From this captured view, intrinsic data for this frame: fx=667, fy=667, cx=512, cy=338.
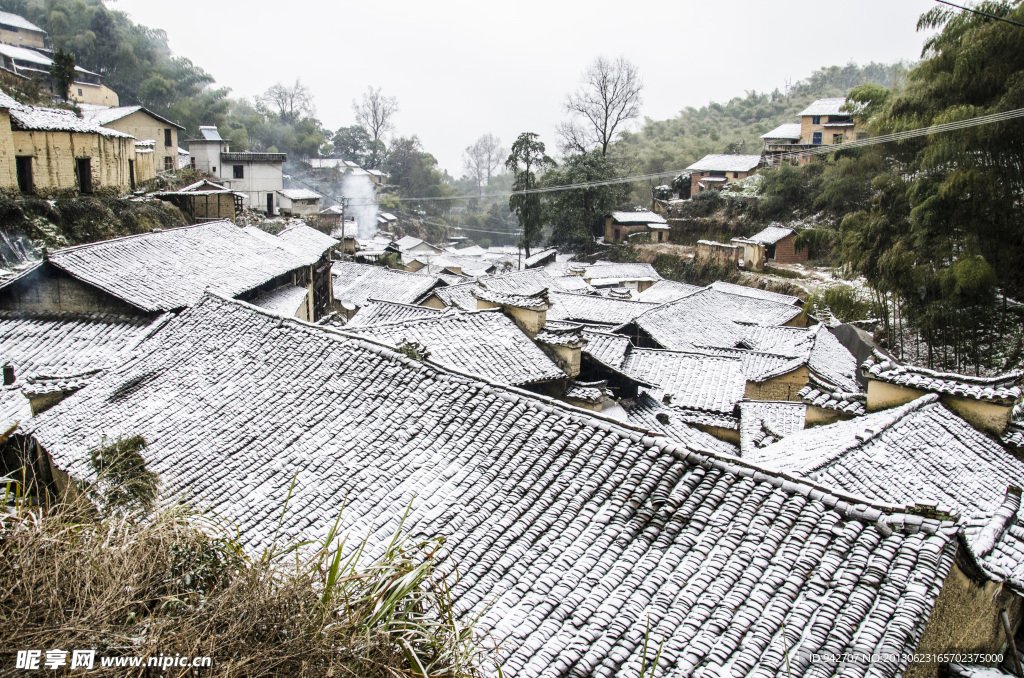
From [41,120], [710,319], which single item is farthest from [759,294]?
[41,120]

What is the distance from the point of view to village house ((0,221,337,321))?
1304cm

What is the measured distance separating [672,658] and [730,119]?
99979mm

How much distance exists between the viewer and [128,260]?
14.5m

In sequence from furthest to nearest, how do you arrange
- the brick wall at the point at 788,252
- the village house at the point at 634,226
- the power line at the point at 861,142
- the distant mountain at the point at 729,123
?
the distant mountain at the point at 729,123 → the village house at the point at 634,226 → the brick wall at the point at 788,252 → the power line at the point at 861,142

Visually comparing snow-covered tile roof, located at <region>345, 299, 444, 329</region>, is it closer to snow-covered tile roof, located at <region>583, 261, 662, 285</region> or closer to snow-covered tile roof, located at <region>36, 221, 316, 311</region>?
snow-covered tile roof, located at <region>36, 221, 316, 311</region>

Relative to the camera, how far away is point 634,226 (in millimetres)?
50812

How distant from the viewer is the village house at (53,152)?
2031 cm

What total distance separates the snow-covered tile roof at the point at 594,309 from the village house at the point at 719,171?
24.1 metres

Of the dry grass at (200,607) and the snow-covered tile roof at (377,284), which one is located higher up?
the dry grass at (200,607)

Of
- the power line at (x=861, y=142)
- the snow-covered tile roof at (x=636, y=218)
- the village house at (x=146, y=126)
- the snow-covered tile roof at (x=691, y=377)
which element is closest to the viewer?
the power line at (x=861, y=142)

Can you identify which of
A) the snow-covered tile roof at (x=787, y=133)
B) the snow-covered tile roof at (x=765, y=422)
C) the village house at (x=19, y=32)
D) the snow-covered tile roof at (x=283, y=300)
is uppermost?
the village house at (x=19, y=32)

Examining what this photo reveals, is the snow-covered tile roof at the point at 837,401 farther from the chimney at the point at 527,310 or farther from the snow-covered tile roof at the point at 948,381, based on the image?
the chimney at the point at 527,310

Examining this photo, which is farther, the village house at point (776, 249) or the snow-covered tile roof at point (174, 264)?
the village house at point (776, 249)

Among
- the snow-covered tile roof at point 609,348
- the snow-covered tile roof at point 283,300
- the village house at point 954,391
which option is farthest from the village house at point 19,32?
the village house at point 954,391
